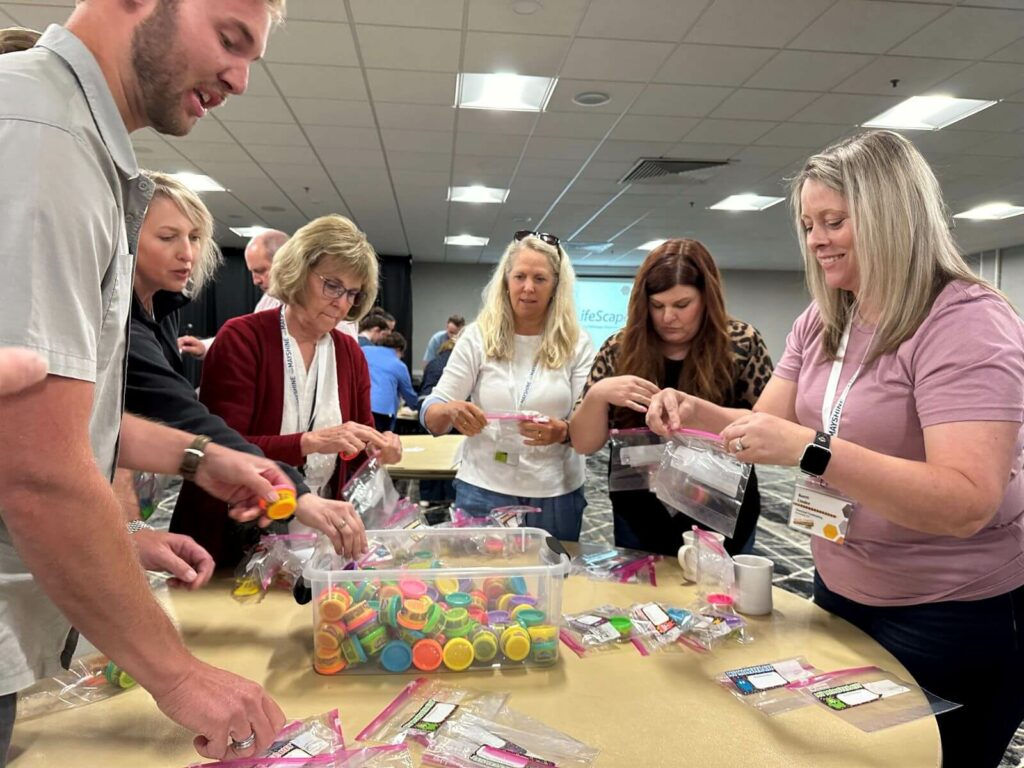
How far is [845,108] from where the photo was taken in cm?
459

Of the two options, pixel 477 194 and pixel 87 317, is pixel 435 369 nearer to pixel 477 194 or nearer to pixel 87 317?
pixel 477 194

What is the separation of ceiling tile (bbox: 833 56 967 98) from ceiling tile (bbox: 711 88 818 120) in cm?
27

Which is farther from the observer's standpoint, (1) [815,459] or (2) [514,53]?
(2) [514,53]

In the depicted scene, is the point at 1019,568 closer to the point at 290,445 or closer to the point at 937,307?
the point at 937,307

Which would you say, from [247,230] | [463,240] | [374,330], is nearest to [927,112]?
[374,330]

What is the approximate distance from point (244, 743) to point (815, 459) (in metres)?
0.94

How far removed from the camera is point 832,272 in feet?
4.21

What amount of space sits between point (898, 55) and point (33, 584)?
4.79 metres

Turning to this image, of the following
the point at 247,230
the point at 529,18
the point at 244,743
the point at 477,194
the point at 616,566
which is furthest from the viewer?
the point at 247,230

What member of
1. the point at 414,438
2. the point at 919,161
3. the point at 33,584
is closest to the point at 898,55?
the point at 919,161

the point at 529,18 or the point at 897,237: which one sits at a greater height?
the point at 529,18

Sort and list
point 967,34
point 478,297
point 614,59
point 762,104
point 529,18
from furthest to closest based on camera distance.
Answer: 1. point 478,297
2. point 762,104
3. point 614,59
4. point 967,34
5. point 529,18

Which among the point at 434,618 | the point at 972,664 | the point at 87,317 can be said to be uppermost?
the point at 87,317

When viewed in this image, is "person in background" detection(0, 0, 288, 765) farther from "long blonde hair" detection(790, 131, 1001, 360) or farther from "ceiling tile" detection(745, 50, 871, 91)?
"ceiling tile" detection(745, 50, 871, 91)
